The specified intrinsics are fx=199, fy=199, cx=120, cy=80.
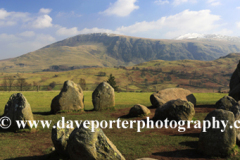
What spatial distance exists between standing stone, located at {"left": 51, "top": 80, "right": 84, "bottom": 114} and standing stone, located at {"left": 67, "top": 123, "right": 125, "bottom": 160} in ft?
50.4

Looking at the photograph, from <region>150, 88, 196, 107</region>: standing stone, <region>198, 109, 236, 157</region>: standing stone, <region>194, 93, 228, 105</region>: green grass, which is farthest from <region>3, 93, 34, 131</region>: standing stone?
<region>194, 93, 228, 105</region>: green grass

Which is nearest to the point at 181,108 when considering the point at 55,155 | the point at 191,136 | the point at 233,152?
the point at 191,136

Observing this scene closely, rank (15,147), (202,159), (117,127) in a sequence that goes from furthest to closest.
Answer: (117,127), (15,147), (202,159)

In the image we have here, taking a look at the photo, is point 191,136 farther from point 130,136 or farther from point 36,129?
point 36,129

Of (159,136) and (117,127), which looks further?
(117,127)

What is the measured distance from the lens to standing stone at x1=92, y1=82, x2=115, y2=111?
81.2ft

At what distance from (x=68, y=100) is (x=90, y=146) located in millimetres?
16056

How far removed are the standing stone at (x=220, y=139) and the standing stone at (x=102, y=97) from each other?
52.1 ft

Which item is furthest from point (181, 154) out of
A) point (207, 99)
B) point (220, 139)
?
point (207, 99)

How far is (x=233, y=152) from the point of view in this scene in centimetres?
993

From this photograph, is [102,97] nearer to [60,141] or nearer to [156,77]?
[60,141]

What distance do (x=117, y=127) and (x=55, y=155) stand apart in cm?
772

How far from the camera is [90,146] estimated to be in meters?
7.78

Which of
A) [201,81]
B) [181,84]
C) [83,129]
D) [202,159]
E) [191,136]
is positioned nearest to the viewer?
[83,129]
